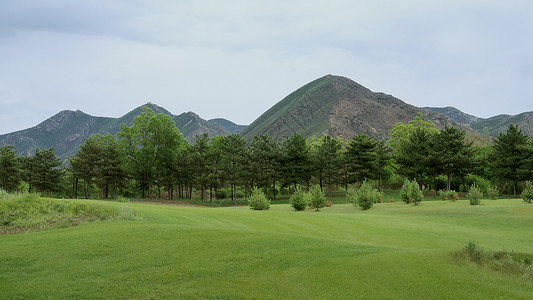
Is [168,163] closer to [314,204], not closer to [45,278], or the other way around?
[314,204]

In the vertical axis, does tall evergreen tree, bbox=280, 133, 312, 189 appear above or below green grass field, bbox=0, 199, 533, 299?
above

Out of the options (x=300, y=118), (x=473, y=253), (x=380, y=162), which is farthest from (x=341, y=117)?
(x=473, y=253)

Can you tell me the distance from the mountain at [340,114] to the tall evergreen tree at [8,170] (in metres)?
103

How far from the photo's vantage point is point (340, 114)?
155 metres

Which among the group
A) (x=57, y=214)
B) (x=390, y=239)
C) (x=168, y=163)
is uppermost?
(x=168, y=163)

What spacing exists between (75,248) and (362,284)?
7.14 meters

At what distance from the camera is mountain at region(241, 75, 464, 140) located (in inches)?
5581

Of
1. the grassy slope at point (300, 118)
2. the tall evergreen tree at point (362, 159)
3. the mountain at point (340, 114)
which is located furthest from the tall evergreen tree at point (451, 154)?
the grassy slope at point (300, 118)

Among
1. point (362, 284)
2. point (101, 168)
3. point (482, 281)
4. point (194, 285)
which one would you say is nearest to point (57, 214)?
point (194, 285)

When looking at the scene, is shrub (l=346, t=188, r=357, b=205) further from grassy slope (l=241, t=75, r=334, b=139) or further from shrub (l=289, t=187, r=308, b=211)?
grassy slope (l=241, t=75, r=334, b=139)

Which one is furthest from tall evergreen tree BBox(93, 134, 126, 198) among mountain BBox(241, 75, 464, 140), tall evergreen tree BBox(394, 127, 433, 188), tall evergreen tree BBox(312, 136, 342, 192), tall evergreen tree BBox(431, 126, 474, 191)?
mountain BBox(241, 75, 464, 140)

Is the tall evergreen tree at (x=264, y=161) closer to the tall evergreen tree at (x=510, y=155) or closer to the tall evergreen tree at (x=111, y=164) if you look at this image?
the tall evergreen tree at (x=111, y=164)

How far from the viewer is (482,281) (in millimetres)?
6590

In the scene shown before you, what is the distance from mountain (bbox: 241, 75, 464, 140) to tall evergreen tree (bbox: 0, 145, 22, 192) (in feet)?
337
